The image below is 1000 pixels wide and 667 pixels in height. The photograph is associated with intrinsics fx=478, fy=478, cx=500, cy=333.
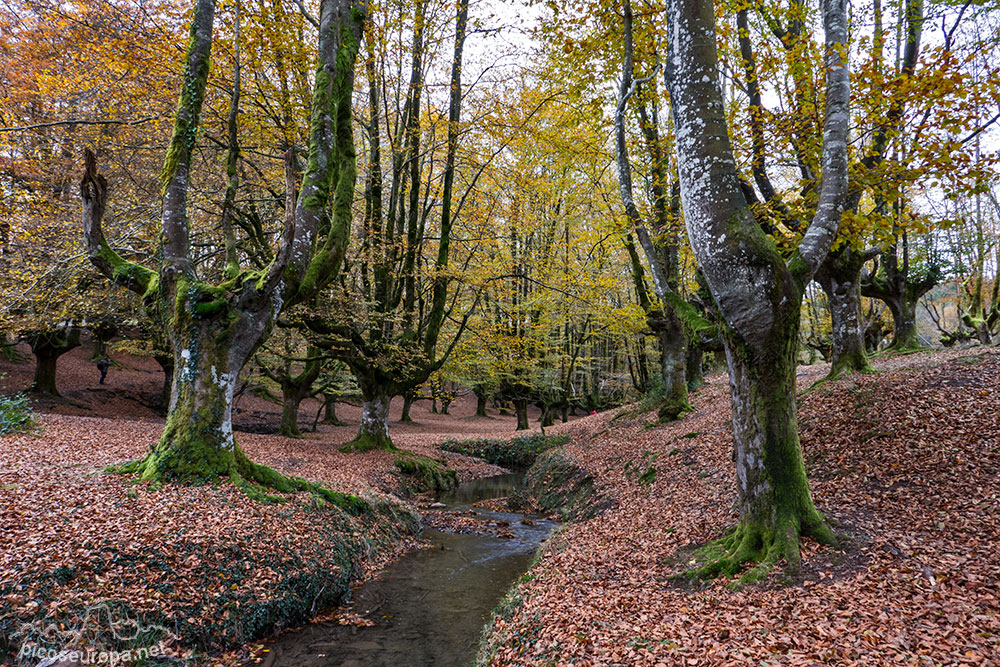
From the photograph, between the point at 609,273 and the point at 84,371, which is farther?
the point at 609,273

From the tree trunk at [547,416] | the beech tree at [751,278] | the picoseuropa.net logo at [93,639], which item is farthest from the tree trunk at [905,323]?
the picoseuropa.net logo at [93,639]

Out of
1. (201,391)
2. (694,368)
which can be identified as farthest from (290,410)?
(694,368)

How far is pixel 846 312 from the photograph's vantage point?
34.8ft

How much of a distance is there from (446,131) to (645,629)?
1422cm

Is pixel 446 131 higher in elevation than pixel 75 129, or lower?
higher

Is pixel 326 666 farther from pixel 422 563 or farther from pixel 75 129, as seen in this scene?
pixel 75 129

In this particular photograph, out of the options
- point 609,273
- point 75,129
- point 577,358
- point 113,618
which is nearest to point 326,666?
point 113,618

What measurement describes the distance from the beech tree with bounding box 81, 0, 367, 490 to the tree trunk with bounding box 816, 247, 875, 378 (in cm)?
1056

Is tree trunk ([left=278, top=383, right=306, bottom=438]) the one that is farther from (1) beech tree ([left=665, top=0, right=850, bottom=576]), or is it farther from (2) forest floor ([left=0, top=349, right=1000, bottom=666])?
(1) beech tree ([left=665, top=0, right=850, bottom=576])

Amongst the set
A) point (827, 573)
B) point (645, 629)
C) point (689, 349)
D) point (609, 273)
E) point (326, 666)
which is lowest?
point (326, 666)

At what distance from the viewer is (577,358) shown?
23.1m

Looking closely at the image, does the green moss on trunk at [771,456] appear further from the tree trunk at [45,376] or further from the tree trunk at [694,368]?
the tree trunk at [45,376]

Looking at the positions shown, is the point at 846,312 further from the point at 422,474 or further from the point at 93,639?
the point at 93,639

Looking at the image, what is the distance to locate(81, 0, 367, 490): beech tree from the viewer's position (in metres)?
7.45
